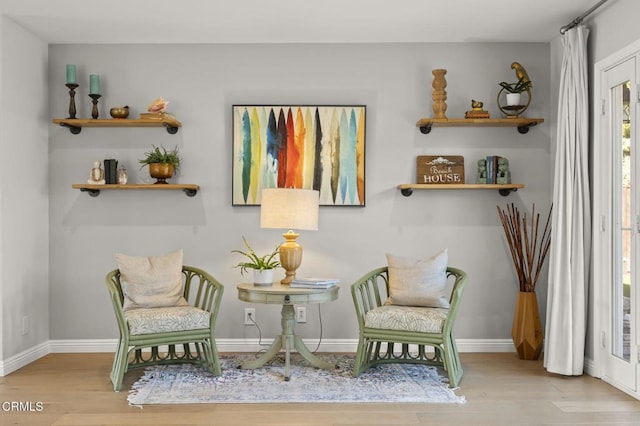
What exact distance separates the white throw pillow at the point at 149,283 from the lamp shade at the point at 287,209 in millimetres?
738

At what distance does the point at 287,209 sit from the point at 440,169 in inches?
52.5

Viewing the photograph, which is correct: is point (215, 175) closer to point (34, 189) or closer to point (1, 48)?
point (34, 189)

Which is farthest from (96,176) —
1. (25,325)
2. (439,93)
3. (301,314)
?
(439,93)

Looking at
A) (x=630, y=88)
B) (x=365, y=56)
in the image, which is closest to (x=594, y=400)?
(x=630, y=88)

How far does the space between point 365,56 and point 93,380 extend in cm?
311

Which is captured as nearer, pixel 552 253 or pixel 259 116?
pixel 552 253

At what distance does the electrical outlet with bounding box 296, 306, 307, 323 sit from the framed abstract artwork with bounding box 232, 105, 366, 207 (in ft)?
2.96

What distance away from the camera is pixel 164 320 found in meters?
4.07

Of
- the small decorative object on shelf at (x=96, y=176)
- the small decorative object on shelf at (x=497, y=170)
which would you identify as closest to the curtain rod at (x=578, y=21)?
the small decorative object on shelf at (x=497, y=170)

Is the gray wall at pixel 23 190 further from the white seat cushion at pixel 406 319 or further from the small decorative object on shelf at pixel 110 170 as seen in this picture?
the white seat cushion at pixel 406 319

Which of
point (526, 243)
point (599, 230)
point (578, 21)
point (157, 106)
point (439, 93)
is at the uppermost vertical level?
point (578, 21)

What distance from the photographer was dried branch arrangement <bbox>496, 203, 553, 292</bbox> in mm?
4805

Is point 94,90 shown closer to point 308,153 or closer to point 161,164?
point 161,164

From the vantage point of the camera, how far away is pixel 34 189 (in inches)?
191
